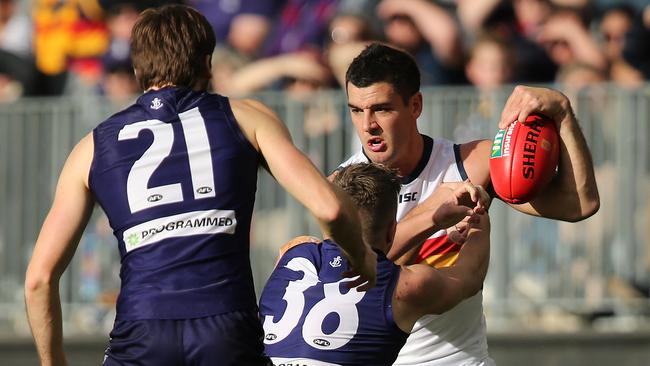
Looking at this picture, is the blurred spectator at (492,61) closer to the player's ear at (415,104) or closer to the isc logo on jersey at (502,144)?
the player's ear at (415,104)

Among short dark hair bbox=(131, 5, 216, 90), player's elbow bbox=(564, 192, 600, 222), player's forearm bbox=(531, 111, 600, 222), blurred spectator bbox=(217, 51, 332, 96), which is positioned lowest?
player's elbow bbox=(564, 192, 600, 222)

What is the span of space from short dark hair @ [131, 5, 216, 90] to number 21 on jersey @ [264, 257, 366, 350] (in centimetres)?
101

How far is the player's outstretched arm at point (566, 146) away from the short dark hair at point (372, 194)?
84cm

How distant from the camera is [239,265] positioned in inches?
183

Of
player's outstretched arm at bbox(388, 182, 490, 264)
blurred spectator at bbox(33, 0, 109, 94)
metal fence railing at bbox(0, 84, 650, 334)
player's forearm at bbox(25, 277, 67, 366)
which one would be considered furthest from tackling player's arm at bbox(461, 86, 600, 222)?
blurred spectator at bbox(33, 0, 109, 94)

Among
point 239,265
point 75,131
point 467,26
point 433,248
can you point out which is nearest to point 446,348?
point 433,248

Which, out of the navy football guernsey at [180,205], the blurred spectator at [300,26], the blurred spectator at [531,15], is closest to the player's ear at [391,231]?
the navy football guernsey at [180,205]

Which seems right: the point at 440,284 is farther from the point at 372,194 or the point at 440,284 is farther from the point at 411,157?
the point at 411,157

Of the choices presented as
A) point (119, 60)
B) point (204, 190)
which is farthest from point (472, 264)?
point (119, 60)

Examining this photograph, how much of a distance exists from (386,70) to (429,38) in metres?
4.77

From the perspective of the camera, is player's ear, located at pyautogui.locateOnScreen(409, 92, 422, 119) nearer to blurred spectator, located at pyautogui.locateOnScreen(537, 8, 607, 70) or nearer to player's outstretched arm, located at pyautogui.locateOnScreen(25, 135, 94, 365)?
player's outstretched arm, located at pyautogui.locateOnScreen(25, 135, 94, 365)

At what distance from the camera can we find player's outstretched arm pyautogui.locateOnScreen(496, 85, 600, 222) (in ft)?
19.0

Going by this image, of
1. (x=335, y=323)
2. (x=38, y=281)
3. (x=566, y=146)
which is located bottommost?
(x=335, y=323)

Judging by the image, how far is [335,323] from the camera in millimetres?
5156
